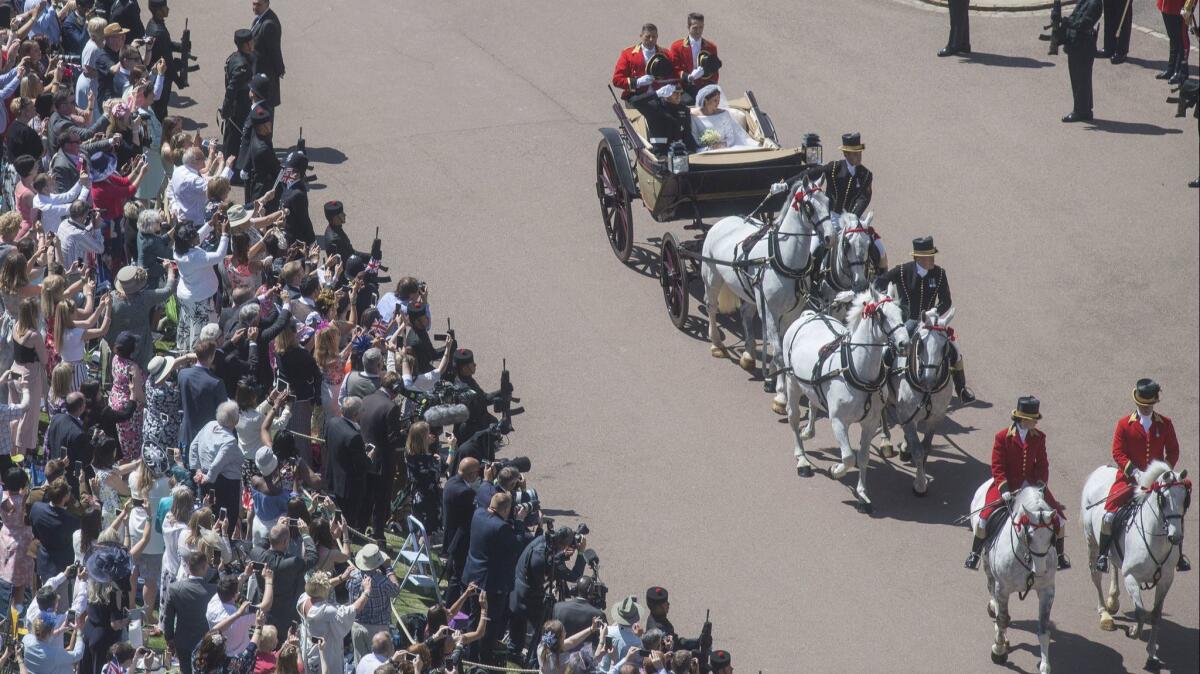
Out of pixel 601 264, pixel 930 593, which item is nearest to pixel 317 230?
pixel 601 264

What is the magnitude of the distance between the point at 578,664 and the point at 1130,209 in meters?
11.9

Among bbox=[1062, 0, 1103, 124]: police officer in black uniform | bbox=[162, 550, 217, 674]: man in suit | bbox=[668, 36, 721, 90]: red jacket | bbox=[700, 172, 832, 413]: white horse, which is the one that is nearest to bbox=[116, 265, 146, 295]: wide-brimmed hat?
bbox=[162, 550, 217, 674]: man in suit

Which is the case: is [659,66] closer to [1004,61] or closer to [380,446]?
[1004,61]

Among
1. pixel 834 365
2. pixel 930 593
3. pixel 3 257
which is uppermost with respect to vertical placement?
pixel 3 257

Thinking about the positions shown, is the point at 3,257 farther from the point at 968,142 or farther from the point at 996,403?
the point at 968,142

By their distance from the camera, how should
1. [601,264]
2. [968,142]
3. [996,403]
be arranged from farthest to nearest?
[968,142]
[601,264]
[996,403]

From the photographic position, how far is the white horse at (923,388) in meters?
17.5

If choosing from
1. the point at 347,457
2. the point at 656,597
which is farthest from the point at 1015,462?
the point at 347,457

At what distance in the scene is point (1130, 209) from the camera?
74.4 ft

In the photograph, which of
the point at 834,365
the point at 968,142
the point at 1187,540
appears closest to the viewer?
the point at 1187,540

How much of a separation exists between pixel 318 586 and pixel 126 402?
3234mm

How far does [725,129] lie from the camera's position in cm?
2116

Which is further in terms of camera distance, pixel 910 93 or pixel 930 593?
pixel 910 93

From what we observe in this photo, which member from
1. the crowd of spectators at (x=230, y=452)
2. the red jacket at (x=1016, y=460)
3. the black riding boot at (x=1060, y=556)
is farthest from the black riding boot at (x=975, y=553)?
the crowd of spectators at (x=230, y=452)
